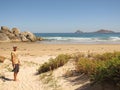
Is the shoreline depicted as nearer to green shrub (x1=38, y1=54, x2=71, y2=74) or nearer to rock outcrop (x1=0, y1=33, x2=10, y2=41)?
green shrub (x1=38, y1=54, x2=71, y2=74)

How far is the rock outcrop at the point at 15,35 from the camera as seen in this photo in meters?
53.4

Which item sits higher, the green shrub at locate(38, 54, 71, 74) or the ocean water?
the green shrub at locate(38, 54, 71, 74)

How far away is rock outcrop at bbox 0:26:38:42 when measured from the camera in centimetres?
5339

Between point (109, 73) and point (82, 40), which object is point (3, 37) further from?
point (109, 73)

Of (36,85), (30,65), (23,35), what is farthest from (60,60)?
(23,35)

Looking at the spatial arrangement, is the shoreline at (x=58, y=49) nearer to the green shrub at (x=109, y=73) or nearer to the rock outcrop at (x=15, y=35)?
the green shrub at (x=109, y=73)

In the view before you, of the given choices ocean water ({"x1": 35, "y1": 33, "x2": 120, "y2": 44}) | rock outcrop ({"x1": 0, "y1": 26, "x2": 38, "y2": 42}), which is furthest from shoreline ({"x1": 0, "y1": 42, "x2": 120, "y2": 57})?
rock outcrop ({"x1": 0, "y1": 26, "x2": 38, "y2": 42})

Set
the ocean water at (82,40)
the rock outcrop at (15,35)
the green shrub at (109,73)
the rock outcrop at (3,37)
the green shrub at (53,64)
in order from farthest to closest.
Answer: the rock outcrop at (15,35)
the rock outcrop at (3,37)
the ocean water at (82,40)
the green shrub at (53,64)
the green shrub at (109,73)

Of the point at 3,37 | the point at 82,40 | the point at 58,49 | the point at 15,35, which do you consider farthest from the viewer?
the point at 15,35

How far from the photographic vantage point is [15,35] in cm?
5647

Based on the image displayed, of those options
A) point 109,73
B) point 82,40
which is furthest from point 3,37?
point 109,73

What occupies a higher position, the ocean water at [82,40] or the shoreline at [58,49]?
the shoreline at [58,49]

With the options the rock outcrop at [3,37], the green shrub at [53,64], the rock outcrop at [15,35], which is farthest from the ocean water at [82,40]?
the green shrub at [53,64]

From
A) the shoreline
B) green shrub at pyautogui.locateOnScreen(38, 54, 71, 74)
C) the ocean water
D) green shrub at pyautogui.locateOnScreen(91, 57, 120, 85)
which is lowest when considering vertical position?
the ocean water
